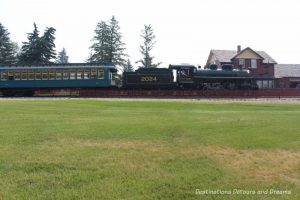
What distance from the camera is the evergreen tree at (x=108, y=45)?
3145 inches

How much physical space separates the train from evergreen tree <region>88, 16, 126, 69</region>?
36200mm

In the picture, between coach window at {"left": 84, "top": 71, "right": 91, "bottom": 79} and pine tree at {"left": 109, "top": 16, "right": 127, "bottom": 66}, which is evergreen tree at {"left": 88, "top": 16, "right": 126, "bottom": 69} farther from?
coach window at {"left": 84, "top": 71, "right": 91, "bottom": 79}

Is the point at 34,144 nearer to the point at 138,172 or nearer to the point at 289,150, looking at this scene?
the point at 138,172

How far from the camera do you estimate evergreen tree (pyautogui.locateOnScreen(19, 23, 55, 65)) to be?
72.7 metres

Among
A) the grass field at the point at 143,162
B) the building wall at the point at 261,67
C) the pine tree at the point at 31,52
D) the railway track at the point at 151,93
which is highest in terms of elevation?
the pine tree at the point at 31,52

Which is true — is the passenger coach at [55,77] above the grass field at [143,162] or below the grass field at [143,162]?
above

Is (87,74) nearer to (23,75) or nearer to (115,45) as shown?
(23,75)

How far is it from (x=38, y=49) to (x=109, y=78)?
34633 millimetres

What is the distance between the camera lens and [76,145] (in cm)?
971

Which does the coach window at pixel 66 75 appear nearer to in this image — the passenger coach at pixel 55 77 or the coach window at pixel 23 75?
the passenger coach at pixel 55 77

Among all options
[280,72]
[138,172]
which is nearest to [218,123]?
[138,172]

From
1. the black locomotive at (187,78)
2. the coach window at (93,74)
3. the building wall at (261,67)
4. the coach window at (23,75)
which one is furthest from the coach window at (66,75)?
the building wall at (261,67)

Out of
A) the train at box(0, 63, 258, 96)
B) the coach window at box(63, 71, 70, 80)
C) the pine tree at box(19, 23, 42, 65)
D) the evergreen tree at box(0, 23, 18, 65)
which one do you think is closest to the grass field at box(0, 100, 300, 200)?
the train at box(0, 63, 258, 96)

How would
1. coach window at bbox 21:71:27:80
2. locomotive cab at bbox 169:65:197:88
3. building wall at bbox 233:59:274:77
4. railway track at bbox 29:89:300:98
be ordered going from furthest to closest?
building wall at bbox 233:59:274:77 → coach window at bbox 21:71:27:80 → railway track at bbox 29:89:300:98 → locomotive cab at bbox 169:65:197:88
